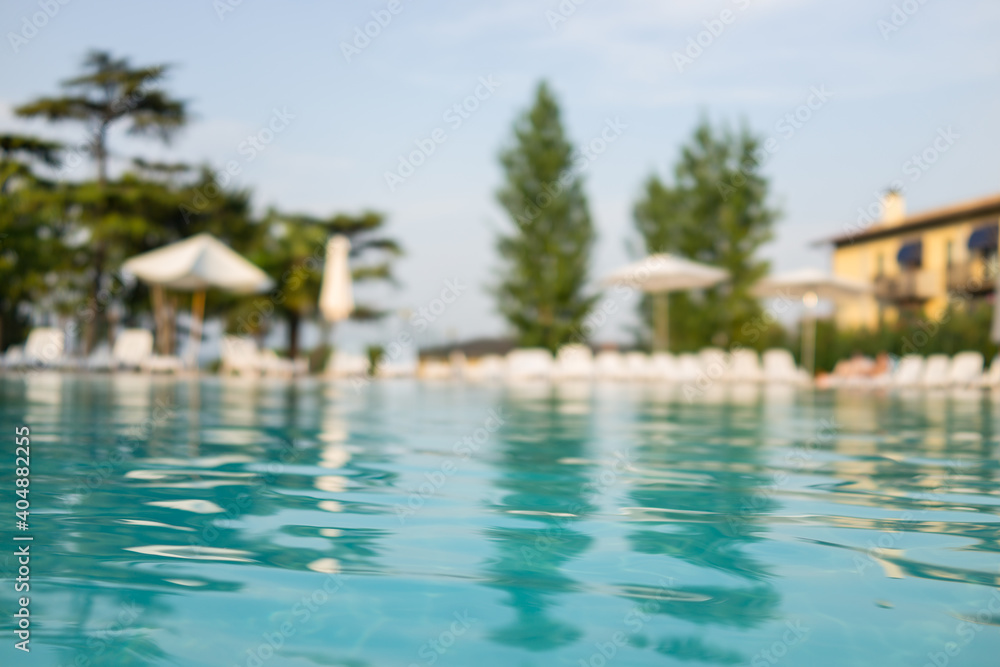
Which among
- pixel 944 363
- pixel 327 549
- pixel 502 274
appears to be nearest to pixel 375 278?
pixel 502 274

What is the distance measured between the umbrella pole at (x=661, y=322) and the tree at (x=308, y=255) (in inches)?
318

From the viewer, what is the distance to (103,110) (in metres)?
26.4

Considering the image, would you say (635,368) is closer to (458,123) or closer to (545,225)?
(545,225)

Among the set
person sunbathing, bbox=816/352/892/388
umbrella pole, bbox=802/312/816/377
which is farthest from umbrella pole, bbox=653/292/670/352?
person sunbathing, bbox=816/352/892/388

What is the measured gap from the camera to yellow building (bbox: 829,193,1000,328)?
32.3 meters

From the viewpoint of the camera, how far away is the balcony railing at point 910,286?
35.4 m

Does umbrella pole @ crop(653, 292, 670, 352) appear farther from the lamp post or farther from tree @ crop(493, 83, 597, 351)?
the lamp post

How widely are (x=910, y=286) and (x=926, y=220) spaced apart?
2.37m

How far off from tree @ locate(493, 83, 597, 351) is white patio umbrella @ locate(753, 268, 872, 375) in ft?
23.2

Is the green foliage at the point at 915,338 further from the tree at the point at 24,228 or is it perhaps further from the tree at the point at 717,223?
the tree at the point at 24,228

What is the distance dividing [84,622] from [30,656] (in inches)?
8.7

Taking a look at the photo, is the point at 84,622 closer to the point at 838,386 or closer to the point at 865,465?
the point at 865,465

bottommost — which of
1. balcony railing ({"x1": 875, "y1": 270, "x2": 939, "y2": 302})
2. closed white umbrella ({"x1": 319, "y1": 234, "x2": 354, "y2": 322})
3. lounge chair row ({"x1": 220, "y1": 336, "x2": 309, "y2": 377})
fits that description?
lounge chair row ({"x1": 220, "y1": 336, "x2": 309, "y2": 377})

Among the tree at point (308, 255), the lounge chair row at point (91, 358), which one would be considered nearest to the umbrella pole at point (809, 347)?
the tree at point (308, 255)
